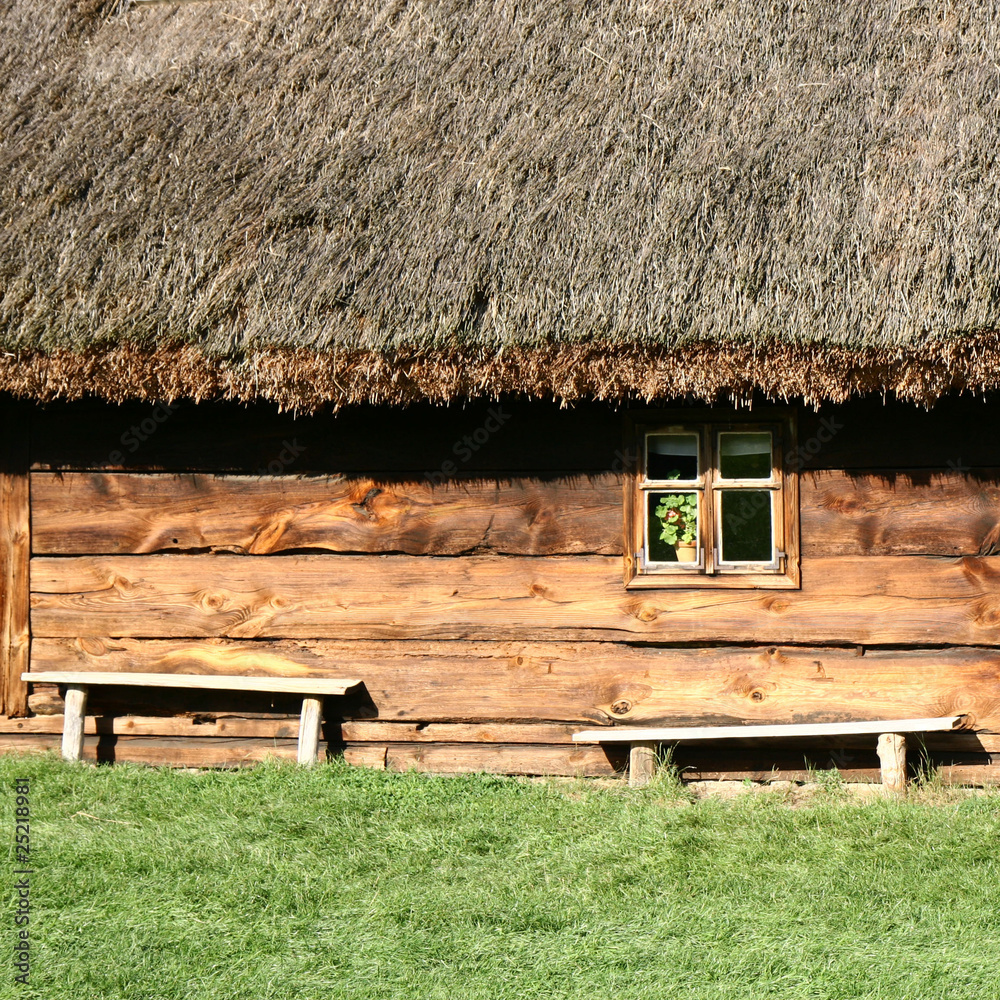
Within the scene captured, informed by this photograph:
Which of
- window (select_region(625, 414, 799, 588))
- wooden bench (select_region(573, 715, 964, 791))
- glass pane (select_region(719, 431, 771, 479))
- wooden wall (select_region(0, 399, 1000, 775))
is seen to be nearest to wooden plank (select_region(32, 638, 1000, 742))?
wooden wall (select_region(0, 399, 1000, 775))

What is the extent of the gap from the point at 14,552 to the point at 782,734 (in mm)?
3906

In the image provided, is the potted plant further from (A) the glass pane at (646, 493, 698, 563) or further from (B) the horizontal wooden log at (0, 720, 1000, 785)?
(B) the horizontal wooden log at (0, 720, 1000, 785)

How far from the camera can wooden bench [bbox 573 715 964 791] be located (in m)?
4.09

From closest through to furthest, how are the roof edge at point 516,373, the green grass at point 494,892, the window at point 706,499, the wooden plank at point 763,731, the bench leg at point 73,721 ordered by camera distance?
the green grass at point 494,892, the roof edge at point 516,373, the wooden plank at point 763,731, the window at point 706,499, the bench leg at point 73,721

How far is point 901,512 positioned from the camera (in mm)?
4309

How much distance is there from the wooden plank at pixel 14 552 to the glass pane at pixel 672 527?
10.5ft

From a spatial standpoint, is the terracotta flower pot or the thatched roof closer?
the thatched roof

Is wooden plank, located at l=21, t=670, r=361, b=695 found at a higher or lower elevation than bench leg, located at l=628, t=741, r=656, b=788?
higher

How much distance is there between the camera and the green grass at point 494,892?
9.13 ft

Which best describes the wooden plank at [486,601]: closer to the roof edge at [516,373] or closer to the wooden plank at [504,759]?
the wooden plank at [504,759]

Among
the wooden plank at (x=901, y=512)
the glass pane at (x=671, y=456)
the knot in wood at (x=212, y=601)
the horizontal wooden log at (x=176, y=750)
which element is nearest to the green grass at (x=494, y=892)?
the horizontal wooden log at (x=176, y=750)

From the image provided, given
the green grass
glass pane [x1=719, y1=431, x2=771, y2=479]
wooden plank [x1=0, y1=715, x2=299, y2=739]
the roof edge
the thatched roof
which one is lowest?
the green grass

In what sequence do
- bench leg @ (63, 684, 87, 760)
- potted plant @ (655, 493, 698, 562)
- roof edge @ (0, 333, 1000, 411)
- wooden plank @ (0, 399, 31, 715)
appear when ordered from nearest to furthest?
roof edge @ (0, 333, 1000, 411)
potted plant @ (655, 493, 698, 562)
bench leg @ (63, 684, 87, 760)
wooden plank @ (0, 399, 31, 715)

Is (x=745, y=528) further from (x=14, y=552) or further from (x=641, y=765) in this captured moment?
(x=14, y=552)
